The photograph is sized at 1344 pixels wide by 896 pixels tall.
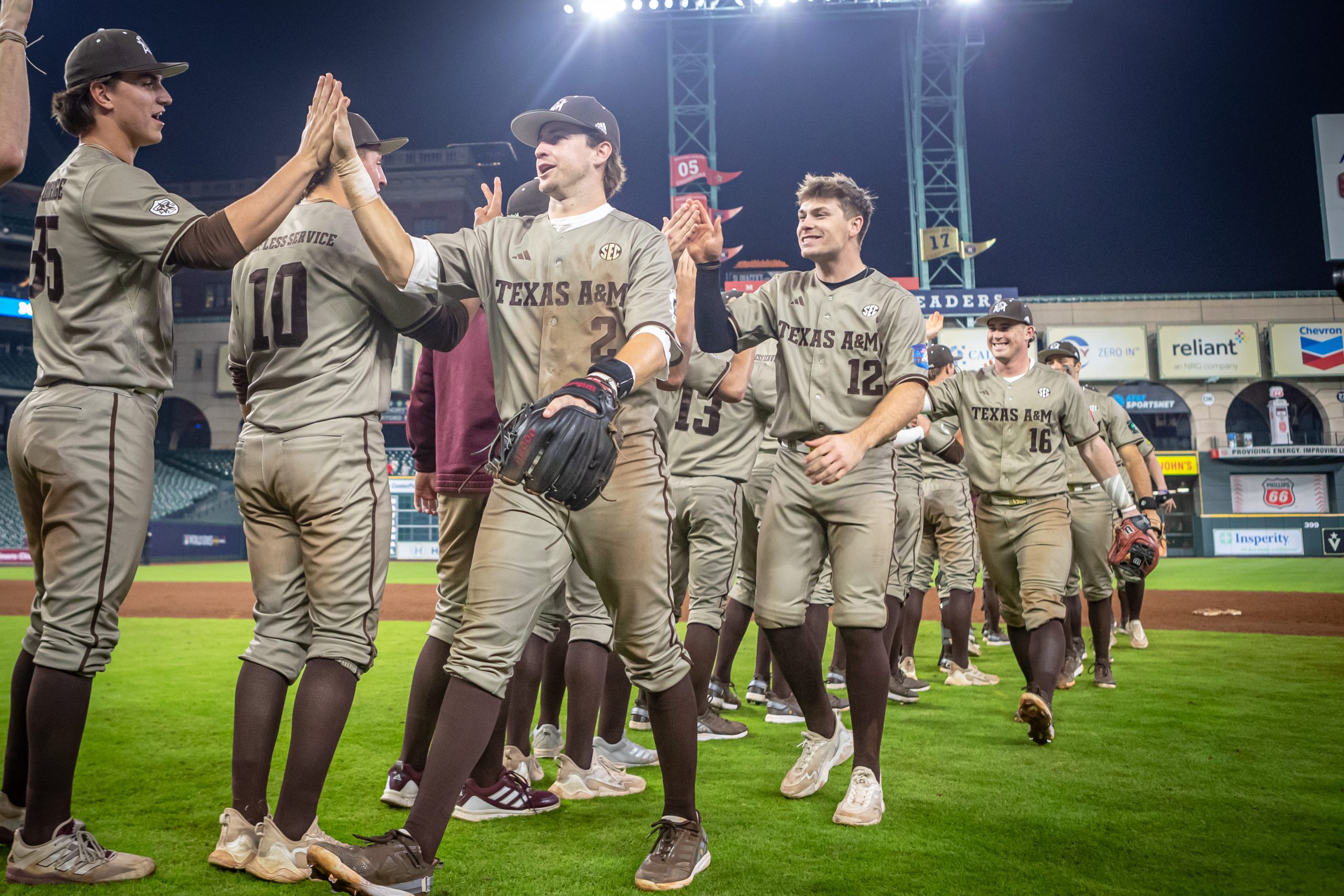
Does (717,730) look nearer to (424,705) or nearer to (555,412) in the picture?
(424,705)

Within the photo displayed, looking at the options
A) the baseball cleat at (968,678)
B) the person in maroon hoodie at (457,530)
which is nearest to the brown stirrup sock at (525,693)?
the person in maroon hoodie at (457,530)

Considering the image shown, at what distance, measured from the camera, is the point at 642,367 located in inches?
102

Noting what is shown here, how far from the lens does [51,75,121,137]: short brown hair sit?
2.93m

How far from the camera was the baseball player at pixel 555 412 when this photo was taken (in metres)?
2.48

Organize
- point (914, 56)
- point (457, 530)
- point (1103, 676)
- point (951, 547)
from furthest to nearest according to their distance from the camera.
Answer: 1. point (914, 56)
2. point (951, 547)
3. point (1103, 676)
4. point (457, 530)

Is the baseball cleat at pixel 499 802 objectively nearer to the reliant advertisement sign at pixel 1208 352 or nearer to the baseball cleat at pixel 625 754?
the baseball cleat at pixel 625 754

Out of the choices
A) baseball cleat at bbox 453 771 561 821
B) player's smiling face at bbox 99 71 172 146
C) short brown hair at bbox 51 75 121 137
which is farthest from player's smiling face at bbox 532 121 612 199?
baseball cleat at bbox 453 771 561 821

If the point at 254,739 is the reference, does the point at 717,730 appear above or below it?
below

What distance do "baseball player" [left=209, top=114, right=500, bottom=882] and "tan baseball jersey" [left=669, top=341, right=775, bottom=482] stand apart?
2332 mm

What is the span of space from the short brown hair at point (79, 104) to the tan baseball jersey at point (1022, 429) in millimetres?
4487

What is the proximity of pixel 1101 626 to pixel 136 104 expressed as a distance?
6574mm

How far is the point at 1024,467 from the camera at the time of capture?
511 centimetres

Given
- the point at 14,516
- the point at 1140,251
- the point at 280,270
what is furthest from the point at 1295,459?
the point at 14,516

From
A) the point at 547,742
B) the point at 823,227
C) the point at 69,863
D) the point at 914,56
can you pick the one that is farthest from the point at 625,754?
the point at 914,56
